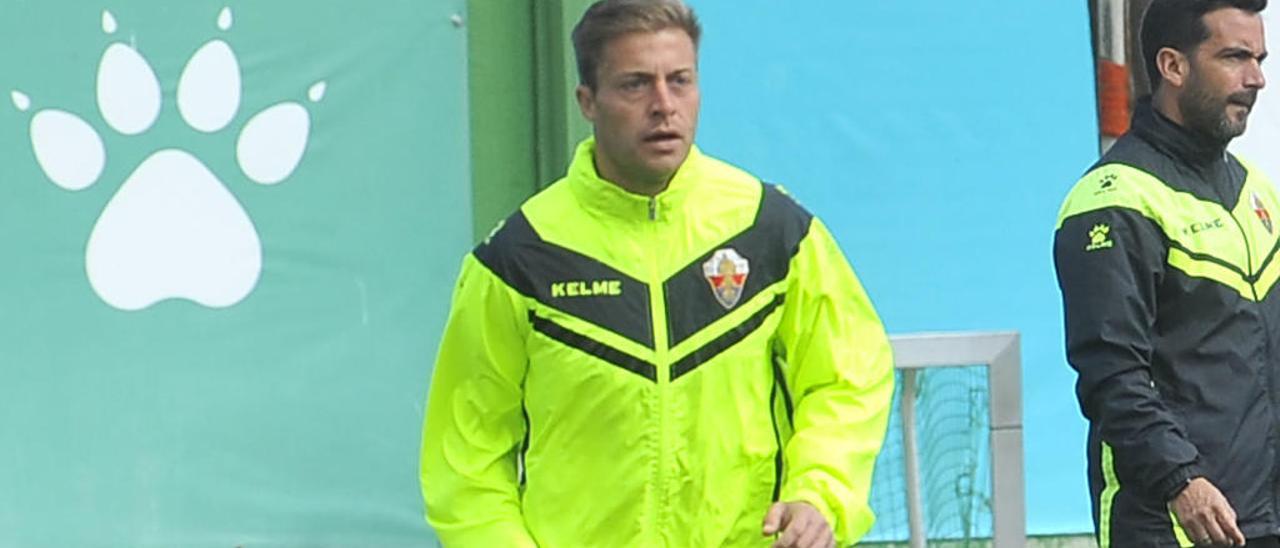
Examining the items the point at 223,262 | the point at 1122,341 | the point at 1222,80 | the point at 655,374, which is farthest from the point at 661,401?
the point at 223,262

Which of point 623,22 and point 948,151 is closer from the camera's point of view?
point 623,22

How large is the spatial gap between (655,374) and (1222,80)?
1.56m

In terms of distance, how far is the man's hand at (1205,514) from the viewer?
4.15 m

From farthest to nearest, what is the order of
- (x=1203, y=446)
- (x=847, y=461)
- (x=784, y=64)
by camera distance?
1. (x=784, y=64)
2. (x=1203, y=446)
3. (x=847, y=461)

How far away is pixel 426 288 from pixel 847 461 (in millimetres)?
2836

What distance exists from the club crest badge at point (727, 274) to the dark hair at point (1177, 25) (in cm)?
135

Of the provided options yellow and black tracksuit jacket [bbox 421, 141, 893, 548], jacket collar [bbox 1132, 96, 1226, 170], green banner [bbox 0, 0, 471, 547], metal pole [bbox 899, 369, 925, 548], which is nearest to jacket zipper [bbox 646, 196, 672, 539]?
yellow and black tracksuit jacket [bbox 421, 141, 893, 548]

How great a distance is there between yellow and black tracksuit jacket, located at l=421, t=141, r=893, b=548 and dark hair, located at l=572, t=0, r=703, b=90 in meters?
0.16

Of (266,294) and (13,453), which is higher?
(266,294)

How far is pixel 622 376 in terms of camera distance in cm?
354

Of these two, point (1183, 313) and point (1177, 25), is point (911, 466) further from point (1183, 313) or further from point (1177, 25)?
point (1177, 25)

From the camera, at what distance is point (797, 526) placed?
3.36 meters

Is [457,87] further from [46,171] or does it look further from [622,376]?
[622,376]

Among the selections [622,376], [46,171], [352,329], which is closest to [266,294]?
[352,329]
